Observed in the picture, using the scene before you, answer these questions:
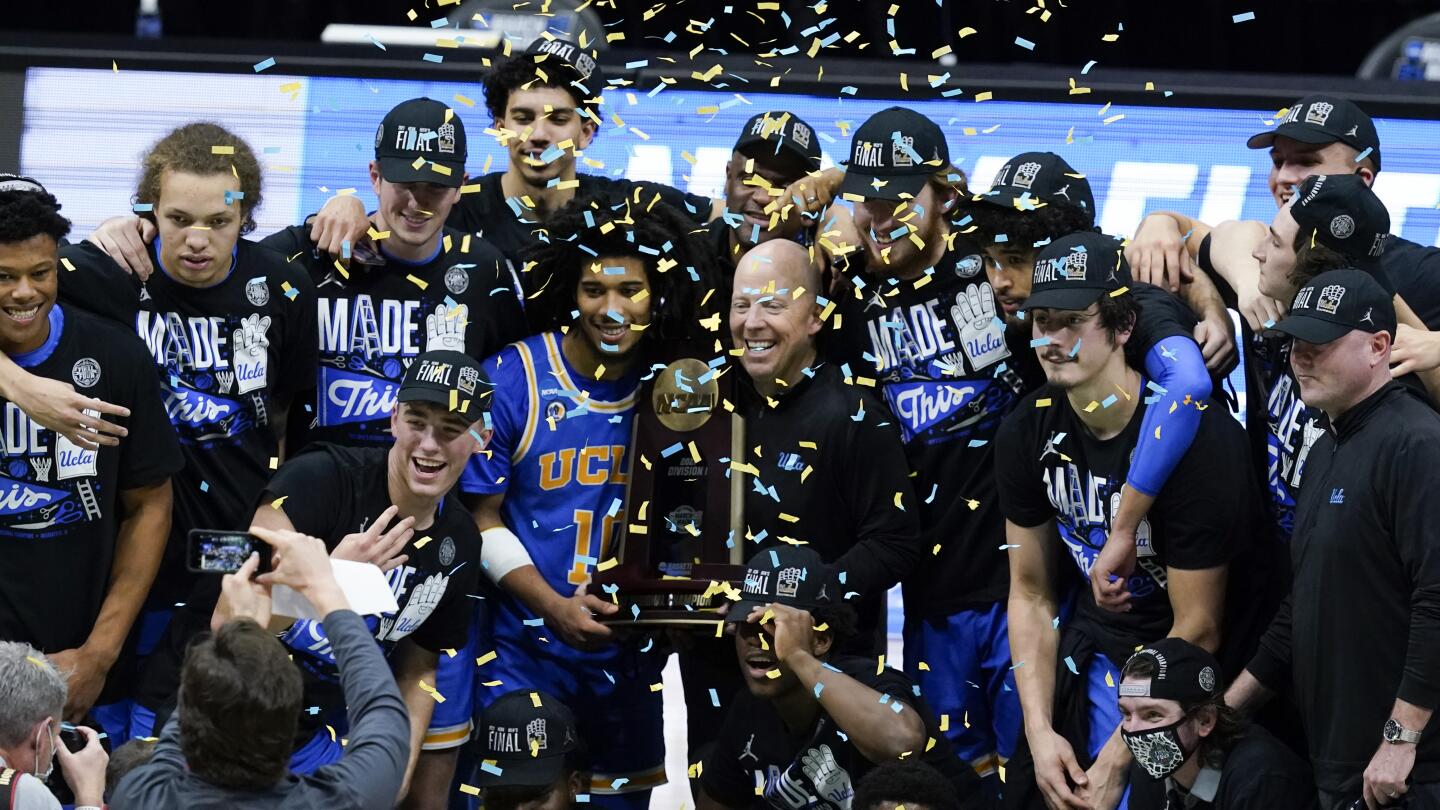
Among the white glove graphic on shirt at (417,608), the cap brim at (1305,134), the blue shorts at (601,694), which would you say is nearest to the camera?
the white glove graphic on shirt at (417,608)

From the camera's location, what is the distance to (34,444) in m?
5.32

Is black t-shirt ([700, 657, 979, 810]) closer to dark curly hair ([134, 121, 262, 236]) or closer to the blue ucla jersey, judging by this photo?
the blue ucla jersey

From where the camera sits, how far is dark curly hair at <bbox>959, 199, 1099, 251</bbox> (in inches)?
218

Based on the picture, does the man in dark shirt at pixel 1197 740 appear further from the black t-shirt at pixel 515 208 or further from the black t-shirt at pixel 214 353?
the black t-shirt at pixel 214 353

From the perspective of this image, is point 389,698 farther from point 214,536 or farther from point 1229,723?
point 1229,723

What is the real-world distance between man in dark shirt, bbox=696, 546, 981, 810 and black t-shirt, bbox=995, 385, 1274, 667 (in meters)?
0.54

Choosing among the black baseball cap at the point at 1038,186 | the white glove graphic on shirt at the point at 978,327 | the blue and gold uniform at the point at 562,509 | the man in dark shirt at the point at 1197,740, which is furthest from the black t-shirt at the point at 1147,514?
the blue and gold uniform at the point at 562,509

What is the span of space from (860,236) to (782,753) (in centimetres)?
149

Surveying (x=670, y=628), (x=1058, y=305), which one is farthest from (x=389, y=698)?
(x=1058, y=305)

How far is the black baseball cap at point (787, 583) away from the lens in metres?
5.41

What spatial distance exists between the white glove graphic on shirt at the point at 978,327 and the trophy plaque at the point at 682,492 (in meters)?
0.67

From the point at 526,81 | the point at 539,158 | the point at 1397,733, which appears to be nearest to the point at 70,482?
the point at 539,158

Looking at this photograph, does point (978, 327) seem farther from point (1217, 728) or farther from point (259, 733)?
point (259, 733)

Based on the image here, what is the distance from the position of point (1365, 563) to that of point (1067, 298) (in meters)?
1.01
